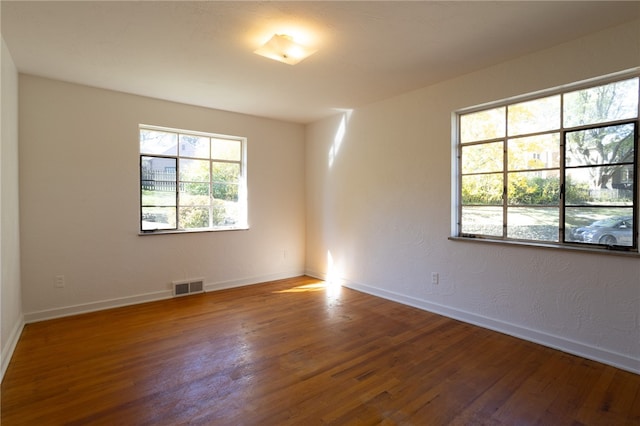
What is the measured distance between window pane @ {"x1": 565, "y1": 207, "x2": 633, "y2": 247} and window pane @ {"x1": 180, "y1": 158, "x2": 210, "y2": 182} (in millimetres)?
4472

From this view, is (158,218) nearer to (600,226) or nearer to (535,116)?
(535,116)

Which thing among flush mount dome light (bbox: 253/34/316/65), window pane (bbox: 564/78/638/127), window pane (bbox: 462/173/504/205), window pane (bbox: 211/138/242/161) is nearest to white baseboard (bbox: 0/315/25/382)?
window pane (bbox: 211/138/242/161)

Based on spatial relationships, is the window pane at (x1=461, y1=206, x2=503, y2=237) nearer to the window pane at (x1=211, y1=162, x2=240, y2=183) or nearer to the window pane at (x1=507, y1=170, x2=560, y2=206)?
the window pane at (x1=507, y1=170, x2=560, y2=206)

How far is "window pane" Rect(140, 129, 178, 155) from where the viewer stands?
4.37 metres

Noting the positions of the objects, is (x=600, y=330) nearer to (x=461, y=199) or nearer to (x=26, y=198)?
(x=461, y=199)

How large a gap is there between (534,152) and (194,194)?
14.0 ft

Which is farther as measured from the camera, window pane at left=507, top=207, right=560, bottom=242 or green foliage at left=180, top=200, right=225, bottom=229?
green foliage at left=180, top=200, right=225, bottom=229

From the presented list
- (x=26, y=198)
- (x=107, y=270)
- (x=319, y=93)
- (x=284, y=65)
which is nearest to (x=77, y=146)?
(x=26, y=198)

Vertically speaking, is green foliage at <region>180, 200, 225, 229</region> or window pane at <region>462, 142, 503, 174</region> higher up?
window pane at <region>462, 142, 503, 174</region>

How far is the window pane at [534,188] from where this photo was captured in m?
3.04

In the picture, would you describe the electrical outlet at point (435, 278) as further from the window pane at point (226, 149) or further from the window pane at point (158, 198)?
the window pane at point (158, 198)

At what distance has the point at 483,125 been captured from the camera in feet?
11.7

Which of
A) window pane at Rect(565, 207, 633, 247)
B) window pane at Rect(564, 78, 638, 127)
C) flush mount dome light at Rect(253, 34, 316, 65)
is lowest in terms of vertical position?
window pane at Rect(565, 207, 633, 247)

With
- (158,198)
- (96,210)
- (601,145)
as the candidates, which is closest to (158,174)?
(158,198)
